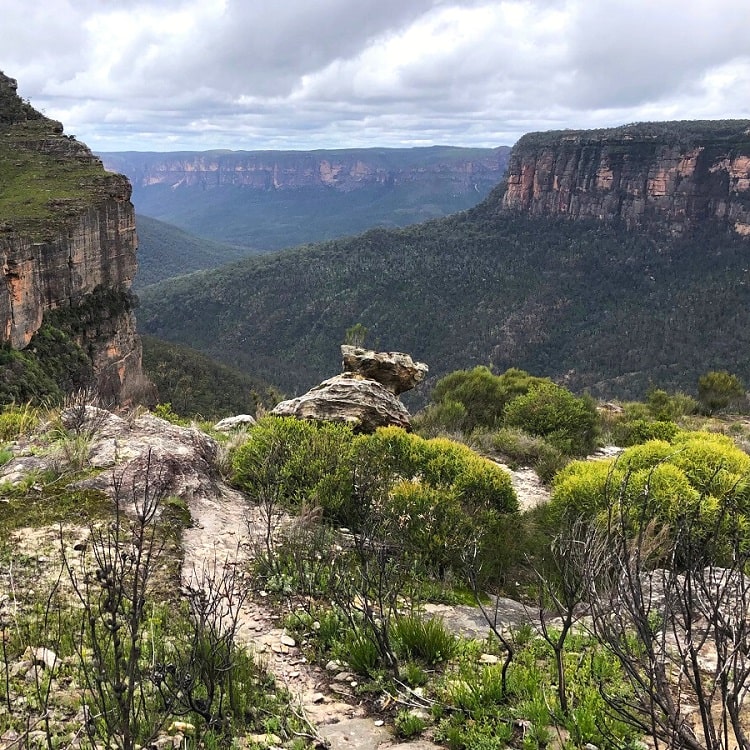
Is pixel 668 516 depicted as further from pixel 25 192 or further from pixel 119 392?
pixel 25 192

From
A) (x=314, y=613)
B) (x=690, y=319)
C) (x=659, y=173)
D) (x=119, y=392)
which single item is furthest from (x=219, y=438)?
(x=659, y=173)

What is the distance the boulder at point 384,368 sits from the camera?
13820 mm

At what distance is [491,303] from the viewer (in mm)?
75625

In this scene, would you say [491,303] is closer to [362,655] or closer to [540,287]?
[540,287]

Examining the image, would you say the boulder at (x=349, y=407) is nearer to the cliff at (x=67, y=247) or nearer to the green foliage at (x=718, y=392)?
the cliff at (x=67, y=247)

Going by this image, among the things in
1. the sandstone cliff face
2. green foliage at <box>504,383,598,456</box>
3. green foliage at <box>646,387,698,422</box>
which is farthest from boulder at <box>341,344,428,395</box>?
the sandstone cliff face

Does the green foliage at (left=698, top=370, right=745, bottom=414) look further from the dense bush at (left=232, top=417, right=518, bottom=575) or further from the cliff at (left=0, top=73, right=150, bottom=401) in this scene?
the cliff at (left=0, top=73, right=150, bottom=401)

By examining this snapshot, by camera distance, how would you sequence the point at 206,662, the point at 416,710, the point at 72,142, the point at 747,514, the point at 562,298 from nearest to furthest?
the point at 206,662, the point at 416,710, the point at 747,514, the point at 72,142, the point at 562,298

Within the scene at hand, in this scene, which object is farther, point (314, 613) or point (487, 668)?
point (314, 613)

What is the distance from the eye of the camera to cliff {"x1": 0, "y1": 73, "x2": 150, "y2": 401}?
27562 millimetres

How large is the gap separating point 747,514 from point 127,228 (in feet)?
114

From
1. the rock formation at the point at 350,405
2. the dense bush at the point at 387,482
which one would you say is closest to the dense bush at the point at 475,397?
the rock formation at the point at 350,405

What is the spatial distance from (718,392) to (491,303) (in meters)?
49.5

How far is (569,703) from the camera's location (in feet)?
11.5
